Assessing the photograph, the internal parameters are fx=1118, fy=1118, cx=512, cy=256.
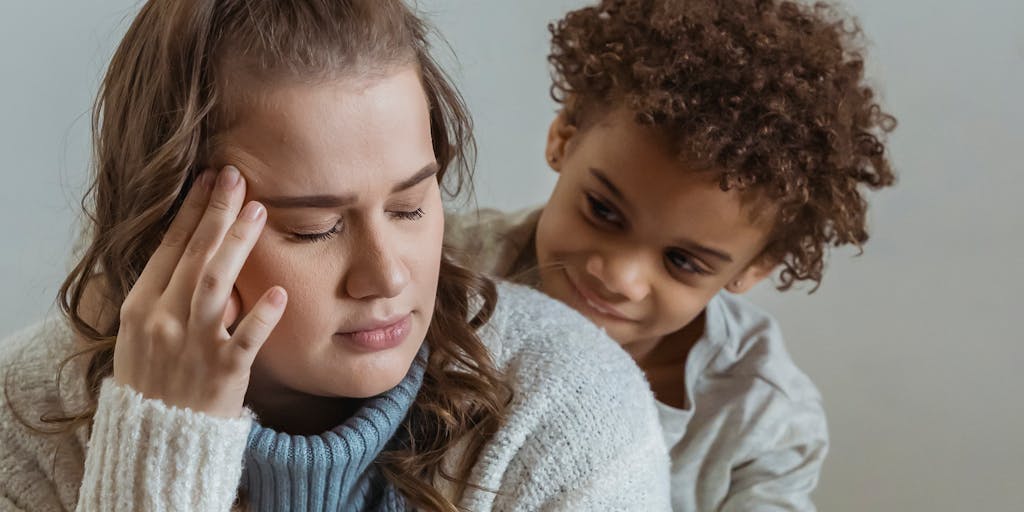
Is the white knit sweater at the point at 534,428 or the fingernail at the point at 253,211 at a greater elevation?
the fingernail at the point at 253,211

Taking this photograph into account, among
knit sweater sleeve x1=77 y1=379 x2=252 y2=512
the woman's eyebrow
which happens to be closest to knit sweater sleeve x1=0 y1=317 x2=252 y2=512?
knit sweater sleeve x1=77 y1=379 x2=252 y2=512

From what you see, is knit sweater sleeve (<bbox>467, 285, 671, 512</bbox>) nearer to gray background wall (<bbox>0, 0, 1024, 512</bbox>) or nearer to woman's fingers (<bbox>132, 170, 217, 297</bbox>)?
woman's fingers (<bbox>132, 170, 217, 297</bbox>)

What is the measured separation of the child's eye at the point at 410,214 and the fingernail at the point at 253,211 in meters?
0.10

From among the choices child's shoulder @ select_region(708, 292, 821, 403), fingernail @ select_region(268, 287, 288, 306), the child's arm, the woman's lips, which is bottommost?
the child's arm

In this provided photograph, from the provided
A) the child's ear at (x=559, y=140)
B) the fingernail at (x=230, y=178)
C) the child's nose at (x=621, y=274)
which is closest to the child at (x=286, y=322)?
the fingernail at (x=230, y=178)

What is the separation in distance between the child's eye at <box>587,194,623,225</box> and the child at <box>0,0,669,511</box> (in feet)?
0.77

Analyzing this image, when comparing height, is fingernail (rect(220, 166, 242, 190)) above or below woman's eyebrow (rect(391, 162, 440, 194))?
below

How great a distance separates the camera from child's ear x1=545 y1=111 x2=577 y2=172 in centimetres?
135

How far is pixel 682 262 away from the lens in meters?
1.26

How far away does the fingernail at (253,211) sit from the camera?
2.68ft

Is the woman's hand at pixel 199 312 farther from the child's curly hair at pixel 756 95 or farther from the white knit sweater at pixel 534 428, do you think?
the child's curly hair at pixel 756 95

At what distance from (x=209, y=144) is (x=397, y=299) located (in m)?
0.18

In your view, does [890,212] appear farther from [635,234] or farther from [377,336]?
[377,336]

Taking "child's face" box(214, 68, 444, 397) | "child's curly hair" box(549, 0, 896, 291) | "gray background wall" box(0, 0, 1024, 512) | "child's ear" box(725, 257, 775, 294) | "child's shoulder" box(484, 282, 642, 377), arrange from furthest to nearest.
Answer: "gray background wall" box(0, 0, 1024, 512) → "child's ear" box(725, 257, 775, 294) → "child's curly hair" box(549, 0, 896, 291) → "child's shoulder" box(484, 282, 642, 377) → "child's face" box(214, 68, 444, 397)
